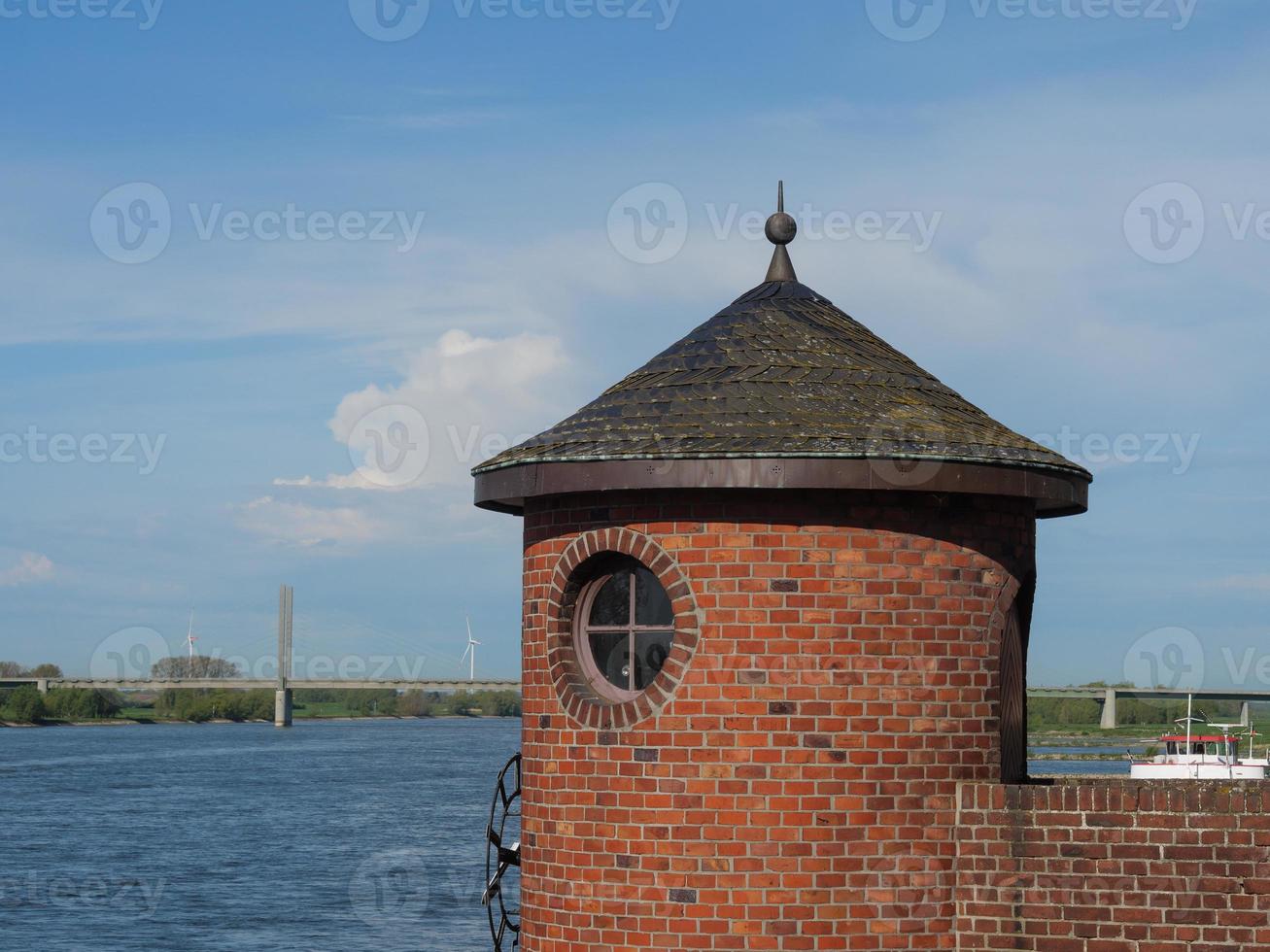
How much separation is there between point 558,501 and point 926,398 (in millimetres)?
2296

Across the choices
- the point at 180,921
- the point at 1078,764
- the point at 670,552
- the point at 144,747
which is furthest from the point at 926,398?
the point at 144,747

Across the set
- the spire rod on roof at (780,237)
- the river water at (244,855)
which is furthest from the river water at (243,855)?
the spire rod on roof at (780,237)

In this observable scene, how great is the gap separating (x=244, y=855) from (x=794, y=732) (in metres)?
48.5

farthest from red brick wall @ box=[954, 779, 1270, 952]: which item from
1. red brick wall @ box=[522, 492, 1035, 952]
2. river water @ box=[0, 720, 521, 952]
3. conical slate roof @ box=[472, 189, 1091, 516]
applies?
river water @ box=[0, 720, 521, 952]

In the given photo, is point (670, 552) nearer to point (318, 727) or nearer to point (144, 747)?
point (144, 747)

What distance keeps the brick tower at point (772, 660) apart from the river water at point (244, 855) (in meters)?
27.1

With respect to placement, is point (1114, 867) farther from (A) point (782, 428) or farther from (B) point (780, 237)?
(B) point (780, 237)

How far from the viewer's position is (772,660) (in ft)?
30.0

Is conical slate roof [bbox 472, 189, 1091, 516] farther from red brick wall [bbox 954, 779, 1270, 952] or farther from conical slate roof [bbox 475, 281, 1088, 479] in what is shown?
red brick wall [bbox 954, 779, 1270, 952]

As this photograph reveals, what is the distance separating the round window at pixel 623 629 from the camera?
31.3ft

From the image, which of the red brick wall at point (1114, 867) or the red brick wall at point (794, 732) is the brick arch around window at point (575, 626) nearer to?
the red brick wall at point (794, 732)

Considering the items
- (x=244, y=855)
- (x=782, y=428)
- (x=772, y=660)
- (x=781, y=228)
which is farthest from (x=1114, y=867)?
(x=244, y=855)

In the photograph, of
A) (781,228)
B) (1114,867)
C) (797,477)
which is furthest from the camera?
(781,228)

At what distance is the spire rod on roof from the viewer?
36.3 feet
